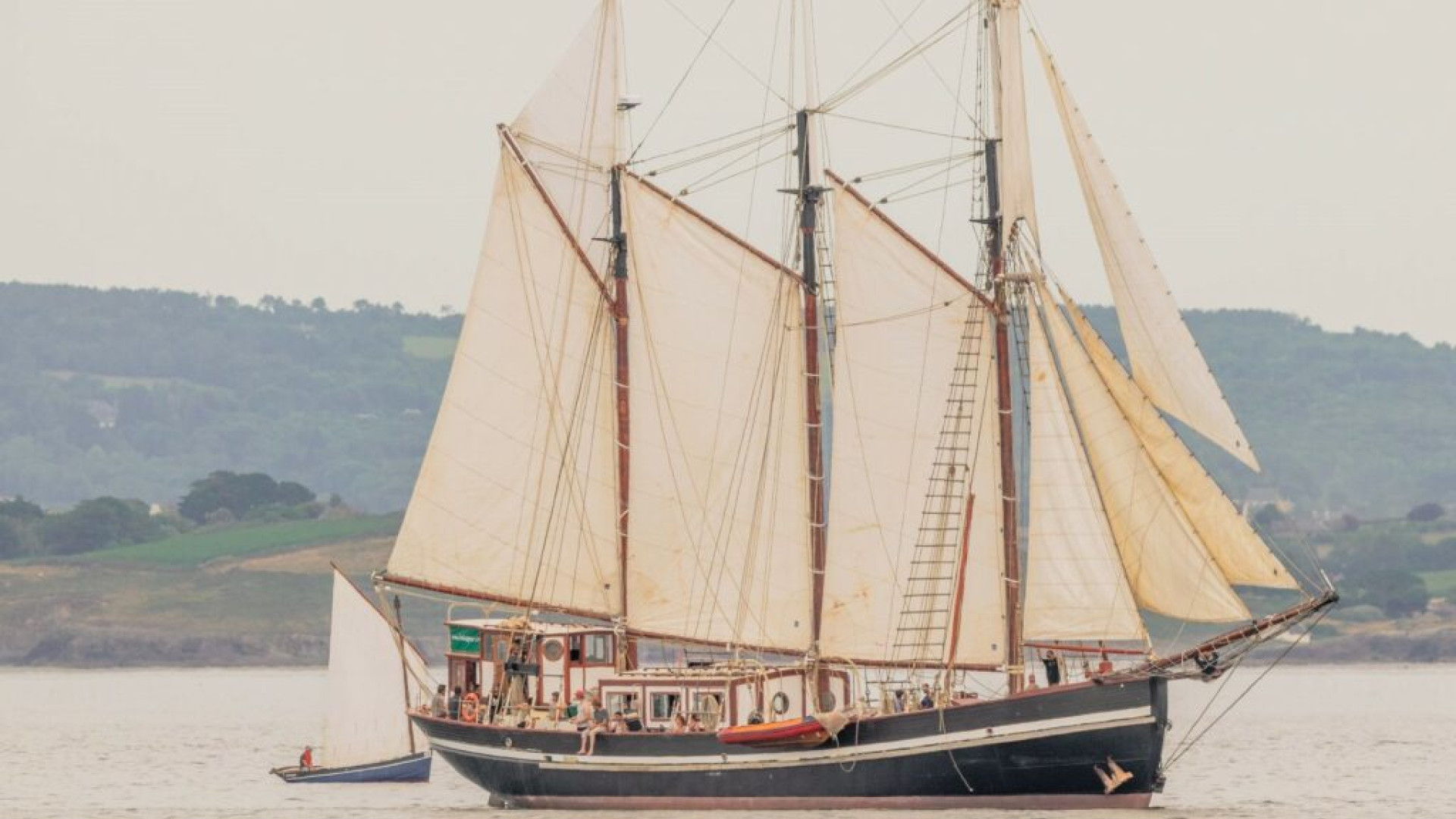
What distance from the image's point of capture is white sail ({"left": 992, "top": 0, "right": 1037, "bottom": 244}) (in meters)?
65.1

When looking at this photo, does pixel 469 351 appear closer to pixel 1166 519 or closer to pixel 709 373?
pixel 709 373

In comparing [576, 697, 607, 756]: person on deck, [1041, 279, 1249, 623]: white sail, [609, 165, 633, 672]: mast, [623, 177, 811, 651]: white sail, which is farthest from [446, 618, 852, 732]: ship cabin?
[1041, 279, 1249, 623]: white sail

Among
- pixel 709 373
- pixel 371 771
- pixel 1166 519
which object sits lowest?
pixel 371 771

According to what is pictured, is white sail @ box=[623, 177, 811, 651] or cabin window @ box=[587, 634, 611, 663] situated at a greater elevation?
white sail @ box=[623, 177, 811, 651]

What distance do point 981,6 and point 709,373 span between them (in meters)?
12.6

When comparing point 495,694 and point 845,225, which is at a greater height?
point 845,225

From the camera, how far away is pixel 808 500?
231 feet

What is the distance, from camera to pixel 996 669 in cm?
6481

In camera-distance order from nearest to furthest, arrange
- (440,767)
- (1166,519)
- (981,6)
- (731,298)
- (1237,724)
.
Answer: (1166,519) → (981,6) → (731,298) → (440,767) → (1237,724)

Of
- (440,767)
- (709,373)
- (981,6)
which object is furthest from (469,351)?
(440,767)

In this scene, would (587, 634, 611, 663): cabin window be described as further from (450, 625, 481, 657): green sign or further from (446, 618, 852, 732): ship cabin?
(450, 625, 481, 657): green sign

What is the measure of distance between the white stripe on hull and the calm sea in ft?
4.72

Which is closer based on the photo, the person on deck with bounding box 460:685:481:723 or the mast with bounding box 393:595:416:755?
the person on deck with bounding box 460:685:481:723

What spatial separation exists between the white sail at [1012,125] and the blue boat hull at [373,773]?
27.1 meters
